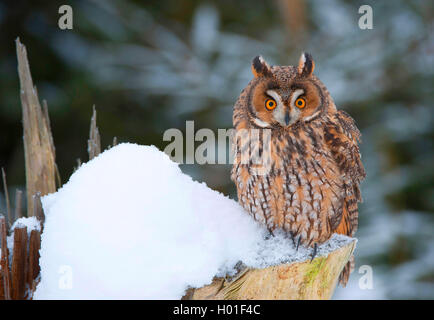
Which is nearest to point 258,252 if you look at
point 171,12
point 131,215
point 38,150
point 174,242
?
point 174,242

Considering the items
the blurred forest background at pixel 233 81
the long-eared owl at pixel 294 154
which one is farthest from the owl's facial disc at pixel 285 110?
the blurred forest background at pixel 233 81

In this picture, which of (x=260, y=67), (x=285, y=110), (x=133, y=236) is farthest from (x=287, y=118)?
(x=133, y=236)

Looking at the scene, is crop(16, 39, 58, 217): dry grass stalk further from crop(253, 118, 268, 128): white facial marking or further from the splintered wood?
crop(253, 118, 268, 128): white facial marking

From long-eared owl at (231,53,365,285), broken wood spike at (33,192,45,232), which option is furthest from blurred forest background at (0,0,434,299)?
broken wood spike at (33,192,45,232)

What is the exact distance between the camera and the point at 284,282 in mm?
1689

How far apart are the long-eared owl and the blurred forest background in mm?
3269

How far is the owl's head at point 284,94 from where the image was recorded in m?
2.09

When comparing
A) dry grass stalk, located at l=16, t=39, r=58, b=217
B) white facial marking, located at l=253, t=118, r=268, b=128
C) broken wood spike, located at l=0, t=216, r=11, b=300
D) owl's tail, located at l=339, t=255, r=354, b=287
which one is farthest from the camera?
owl's tail, located at l=339, t=255, r=354, b=287

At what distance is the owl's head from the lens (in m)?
2.09

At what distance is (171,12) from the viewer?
6.79 meters

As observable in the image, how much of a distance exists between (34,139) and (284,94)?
3.45ft

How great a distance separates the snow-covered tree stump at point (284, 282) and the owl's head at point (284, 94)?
63 cm

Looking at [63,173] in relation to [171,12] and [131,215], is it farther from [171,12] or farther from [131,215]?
[131,215]

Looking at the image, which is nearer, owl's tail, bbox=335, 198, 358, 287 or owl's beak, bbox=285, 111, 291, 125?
owl's beak, bbox=285, 111, 291, 125
